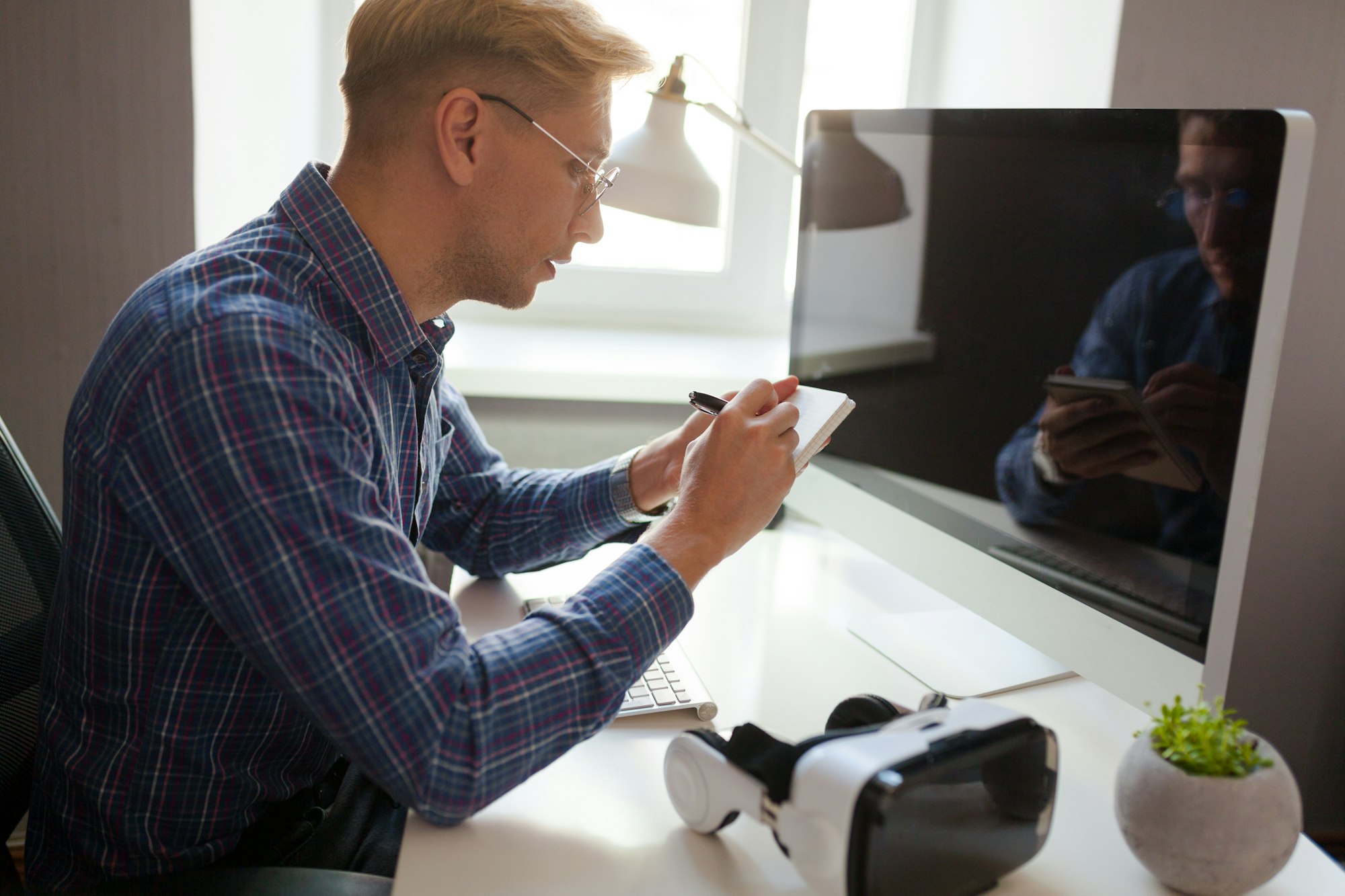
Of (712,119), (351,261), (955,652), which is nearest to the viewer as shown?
(351,261)

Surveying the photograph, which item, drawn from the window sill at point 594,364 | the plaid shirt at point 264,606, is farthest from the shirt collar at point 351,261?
the window sill at point 594,364

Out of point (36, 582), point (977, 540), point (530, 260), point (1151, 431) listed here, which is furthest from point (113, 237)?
point (1151, 431)

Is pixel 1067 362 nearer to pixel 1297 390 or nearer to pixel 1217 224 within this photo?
pixel 1217 224

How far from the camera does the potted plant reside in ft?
2.04

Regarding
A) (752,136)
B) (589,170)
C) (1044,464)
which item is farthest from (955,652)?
(752,136)

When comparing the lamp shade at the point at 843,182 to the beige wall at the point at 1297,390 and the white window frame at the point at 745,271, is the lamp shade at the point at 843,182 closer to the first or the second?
the beige wall at the point at 1297,390

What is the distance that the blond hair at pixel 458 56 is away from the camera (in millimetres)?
872

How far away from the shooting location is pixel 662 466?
1131 millimetres

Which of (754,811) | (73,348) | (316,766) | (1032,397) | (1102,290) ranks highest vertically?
(1102,290)

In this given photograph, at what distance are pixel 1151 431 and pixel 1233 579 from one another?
0.42 feet

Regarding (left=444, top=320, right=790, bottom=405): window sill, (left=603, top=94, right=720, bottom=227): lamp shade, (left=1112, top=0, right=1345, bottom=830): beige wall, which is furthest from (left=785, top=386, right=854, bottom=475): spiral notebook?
(left=1112, top=0, right=1345, bottom=830): beige wall

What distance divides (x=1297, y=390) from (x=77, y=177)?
179cm

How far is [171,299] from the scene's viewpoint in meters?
0.72

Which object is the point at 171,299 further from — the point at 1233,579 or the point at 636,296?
the point at 636,296
